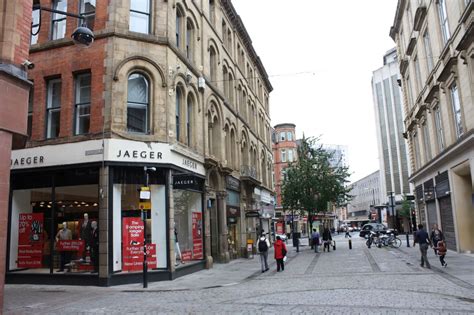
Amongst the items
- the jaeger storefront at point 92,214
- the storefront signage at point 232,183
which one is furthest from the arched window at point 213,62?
the jaeger storefront at point 92,214

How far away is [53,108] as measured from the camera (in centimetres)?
1694

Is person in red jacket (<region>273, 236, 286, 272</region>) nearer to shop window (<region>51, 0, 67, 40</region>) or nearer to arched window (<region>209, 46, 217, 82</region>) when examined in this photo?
arched window (<region>209, 46, 217, 82</region>)

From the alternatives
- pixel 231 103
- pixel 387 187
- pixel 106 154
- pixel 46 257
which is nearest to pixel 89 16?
pixel 106 154

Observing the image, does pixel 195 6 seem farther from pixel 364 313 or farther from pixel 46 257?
pixel 364 313

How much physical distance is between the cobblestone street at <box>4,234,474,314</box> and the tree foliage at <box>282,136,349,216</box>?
702 inches

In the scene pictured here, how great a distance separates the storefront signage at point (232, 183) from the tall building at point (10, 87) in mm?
15321

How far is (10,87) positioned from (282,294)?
338 inches

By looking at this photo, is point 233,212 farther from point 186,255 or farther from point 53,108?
point 53,108

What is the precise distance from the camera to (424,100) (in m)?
27.0

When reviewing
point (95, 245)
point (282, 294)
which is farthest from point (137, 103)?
point (282, 294)

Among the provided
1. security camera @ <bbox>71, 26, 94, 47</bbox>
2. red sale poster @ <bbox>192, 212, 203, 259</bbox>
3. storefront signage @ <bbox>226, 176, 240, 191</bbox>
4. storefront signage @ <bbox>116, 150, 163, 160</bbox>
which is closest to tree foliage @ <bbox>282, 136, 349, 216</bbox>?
storefront signage @ <bbox>226, 176, 240, 191</bbox>

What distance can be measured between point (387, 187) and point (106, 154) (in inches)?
3047

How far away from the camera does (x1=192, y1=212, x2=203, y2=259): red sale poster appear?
1923 centimetres

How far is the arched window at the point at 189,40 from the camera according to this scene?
20.9 metres
